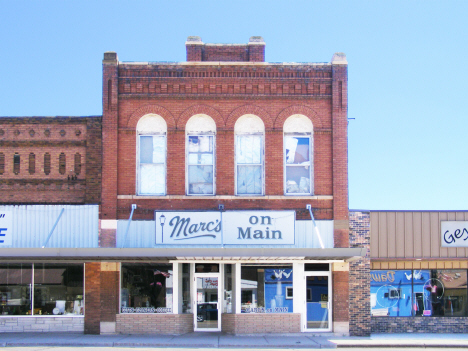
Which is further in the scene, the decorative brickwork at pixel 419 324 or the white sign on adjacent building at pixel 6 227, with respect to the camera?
the decorative brickwork at pixel 419 324

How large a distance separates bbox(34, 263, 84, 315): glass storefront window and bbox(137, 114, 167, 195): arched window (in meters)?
3.24

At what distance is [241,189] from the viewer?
18.9 metres

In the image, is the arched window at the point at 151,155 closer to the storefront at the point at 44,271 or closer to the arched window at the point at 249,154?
the storefront at the point at 44,271

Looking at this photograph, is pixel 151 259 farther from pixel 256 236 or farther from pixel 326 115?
pixel 326 115

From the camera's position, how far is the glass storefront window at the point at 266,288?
18.5 metres

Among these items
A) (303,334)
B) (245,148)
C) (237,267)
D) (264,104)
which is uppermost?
(264,104)

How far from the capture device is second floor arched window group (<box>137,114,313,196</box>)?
18.9 metres

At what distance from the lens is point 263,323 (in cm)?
1825

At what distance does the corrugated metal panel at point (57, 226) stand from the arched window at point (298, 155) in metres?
6.07

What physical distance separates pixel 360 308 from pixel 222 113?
741 centimetres

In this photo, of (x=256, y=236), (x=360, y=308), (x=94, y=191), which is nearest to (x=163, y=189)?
(x=94, y=191)

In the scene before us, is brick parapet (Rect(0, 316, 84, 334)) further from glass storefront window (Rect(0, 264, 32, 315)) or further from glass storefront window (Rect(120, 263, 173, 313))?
glass storefront window (Rect(120, 263, 173, 313))

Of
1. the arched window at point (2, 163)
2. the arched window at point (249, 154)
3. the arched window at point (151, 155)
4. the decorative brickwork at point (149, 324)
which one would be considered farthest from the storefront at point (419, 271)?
the arched window at point (2, 163)

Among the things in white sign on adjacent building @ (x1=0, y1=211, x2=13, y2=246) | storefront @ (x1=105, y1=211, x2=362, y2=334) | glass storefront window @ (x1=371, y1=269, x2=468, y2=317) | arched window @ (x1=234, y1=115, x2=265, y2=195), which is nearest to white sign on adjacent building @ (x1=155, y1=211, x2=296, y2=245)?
storefront @ (x1=105, y1=211, x2=362, y2=334)
